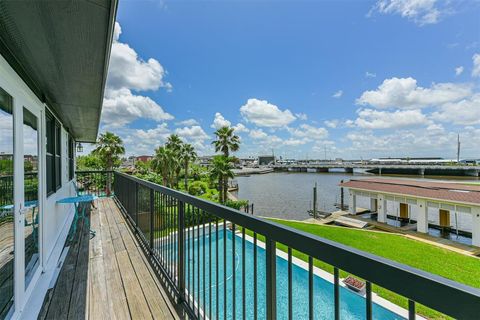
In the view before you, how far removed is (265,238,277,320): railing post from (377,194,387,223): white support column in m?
18.4

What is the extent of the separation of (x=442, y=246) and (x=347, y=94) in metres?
27.7

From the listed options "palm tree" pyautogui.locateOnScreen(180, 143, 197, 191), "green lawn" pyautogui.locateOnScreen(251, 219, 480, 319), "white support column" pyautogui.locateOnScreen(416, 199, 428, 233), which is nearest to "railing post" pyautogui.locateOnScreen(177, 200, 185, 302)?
"green lawn" pyautogui.locateOnScreen(251, 219, 480, 319)

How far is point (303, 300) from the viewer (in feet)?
19.1

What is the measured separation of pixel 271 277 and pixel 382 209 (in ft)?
61.1

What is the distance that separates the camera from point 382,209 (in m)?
16.5

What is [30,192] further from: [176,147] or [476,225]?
[176,147]

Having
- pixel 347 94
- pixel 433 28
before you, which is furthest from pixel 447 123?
pixel 433 28

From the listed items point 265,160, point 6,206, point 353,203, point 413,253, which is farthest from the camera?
point 265,160

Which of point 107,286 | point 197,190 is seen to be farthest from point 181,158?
point 107,286

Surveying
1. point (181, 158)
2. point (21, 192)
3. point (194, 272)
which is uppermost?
point (181, 158)

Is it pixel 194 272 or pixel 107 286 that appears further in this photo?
pixel 107 286

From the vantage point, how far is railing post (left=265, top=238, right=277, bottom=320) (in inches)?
46.3

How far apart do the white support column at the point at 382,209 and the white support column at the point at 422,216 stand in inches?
86.4

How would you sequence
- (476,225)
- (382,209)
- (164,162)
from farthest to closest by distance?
1. (164,162)
2. (382,209)
3. (476,225)
